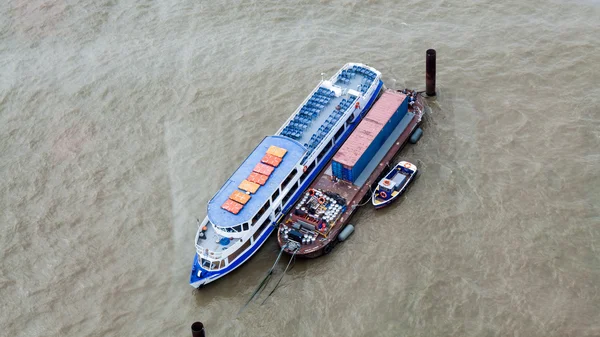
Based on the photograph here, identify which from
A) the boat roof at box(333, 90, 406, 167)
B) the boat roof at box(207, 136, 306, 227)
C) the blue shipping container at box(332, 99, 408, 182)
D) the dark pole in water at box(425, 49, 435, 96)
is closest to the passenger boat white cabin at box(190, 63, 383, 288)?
the boat roof at box(207, 136, 306, 227)

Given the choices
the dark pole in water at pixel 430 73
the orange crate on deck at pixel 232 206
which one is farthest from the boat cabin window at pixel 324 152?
the dark pole in water at pixel 430 73

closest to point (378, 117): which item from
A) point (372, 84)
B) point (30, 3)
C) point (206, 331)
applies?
point (372, 84)

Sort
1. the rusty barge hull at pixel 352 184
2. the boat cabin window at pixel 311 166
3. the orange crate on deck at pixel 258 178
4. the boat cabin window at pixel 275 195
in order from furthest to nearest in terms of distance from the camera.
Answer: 1. the boat cabin window at pixel 311 166
2. the boat cabin window at pixel 275 195
3. the orange crate on deck at pixel 258 178
4. the rusty barge hull at pixel 352 184

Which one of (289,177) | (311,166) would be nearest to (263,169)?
(289,177)

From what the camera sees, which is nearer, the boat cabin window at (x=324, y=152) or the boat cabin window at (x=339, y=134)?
the boat cabin window at (x=324, y=152)

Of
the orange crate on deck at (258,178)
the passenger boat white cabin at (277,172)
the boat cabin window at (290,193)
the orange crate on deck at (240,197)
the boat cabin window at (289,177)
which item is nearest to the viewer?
the passenger boat white cabin at (277,172)

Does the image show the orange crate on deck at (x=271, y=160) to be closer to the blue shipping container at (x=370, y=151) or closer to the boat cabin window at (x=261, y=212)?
the boat cabin window at (x=261, y=212)

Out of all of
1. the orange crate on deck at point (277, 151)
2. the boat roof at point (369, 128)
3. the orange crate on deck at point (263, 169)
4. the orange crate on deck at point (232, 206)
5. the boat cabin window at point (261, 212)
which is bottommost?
the boat cabin window at point (261, 212)

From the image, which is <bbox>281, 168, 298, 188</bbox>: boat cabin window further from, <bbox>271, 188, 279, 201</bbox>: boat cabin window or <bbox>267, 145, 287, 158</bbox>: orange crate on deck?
<bbox>267, 145, 287, 158</bbox>: orange crate on deck
